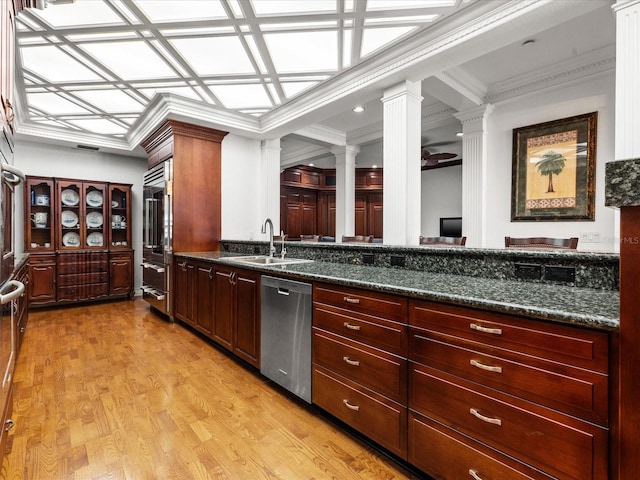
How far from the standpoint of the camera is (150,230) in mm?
4551

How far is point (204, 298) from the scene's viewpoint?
10.7 feet

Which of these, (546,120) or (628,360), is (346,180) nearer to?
(546,120)

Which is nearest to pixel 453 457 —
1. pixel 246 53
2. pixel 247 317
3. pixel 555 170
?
pixel 247 317

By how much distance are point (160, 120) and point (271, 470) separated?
3.99 meters

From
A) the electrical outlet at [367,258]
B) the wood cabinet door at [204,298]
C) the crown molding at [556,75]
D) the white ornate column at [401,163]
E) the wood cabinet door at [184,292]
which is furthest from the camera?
the wood cabinet door at [184,292]

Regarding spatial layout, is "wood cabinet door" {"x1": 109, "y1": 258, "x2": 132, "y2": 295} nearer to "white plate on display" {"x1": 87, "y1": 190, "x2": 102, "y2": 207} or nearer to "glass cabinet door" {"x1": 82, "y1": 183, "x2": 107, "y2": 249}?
"glass cabinet door" {"x1": 82, "y1": 183, "x2": 107, "y2": 249}

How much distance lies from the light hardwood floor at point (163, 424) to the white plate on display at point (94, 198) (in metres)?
2.80

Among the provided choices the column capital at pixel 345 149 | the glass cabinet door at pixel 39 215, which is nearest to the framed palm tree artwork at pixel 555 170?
the column capital at pixel 345 149

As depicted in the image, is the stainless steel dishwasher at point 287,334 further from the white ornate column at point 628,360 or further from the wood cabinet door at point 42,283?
the wood cabinet door at point 42,283

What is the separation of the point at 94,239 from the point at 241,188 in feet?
8.80

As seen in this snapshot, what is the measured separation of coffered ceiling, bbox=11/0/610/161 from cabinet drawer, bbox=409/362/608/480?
2.33 metres

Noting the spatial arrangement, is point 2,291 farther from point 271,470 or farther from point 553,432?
point 553,432

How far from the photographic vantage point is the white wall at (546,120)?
3.32m

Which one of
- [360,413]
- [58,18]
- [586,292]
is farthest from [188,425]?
[58,18]
